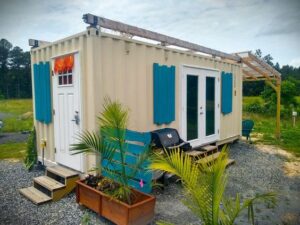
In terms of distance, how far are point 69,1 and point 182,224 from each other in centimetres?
343

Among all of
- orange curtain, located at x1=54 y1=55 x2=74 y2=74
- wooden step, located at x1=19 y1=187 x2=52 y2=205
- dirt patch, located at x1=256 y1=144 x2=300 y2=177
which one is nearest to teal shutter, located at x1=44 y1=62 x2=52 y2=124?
orange curtain, located at x1=54 y1=55 x2=74 y2=74

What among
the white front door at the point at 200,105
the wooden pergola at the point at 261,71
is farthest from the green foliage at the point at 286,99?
the white front door at the point at 200,105

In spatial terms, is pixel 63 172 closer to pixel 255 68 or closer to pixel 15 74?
pixel 255 68

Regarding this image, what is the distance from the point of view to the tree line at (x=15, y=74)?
29609 mm

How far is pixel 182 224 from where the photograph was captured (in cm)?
305

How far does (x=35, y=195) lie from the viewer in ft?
12.5

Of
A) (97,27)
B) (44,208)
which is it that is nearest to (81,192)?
(44,208)

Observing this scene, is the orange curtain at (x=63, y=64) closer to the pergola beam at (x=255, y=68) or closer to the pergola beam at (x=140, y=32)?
the pergola beam at (x=140, y=32)

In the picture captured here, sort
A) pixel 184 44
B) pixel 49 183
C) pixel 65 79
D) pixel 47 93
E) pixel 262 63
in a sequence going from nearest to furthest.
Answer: pixel 49 183 → pixel 65 79 → pixel 47 93 → pixel 184 44 → pixel 262 63

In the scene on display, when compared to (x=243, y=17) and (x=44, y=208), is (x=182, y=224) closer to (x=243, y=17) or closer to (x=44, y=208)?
(x=44, y=208)

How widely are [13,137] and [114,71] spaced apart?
21.8 feet

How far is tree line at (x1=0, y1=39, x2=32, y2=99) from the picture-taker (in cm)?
2961

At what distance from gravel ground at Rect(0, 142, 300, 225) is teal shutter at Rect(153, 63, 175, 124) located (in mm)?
1355

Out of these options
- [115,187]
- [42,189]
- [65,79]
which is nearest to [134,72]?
[65,79]
